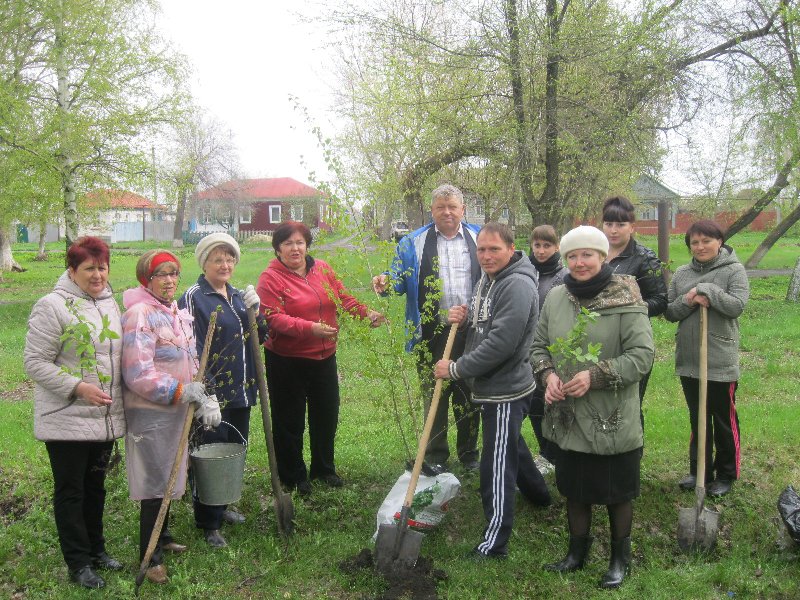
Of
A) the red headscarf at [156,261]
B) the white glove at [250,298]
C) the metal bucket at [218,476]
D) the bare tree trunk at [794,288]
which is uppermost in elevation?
the red headscarf at [156,261]

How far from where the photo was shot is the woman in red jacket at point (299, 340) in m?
4.65

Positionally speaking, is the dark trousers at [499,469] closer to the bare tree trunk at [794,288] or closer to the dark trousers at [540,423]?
the dark trousers at [540,423]

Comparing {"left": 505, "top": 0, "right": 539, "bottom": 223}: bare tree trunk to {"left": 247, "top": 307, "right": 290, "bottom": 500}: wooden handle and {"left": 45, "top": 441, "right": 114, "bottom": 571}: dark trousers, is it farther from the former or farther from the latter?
{"left": 45, "top": 441, "right": 114, "bottom": 571}: dark trousers

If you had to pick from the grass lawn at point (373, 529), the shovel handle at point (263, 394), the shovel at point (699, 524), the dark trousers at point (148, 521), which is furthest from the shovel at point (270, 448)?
the shovel at point (699, 524)

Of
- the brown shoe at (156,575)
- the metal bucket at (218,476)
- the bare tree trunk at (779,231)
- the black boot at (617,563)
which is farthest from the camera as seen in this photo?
the bare tree trunk at (779,231)

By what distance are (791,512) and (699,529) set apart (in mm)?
546

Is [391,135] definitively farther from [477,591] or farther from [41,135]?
[477,591]

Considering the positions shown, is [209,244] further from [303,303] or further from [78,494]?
[78,494]

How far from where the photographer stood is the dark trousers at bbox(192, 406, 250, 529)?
4.29m

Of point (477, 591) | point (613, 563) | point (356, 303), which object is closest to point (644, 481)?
point (613, 563)

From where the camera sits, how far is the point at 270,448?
4.35 m

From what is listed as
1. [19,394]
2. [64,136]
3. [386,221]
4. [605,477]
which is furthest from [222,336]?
[64,136]

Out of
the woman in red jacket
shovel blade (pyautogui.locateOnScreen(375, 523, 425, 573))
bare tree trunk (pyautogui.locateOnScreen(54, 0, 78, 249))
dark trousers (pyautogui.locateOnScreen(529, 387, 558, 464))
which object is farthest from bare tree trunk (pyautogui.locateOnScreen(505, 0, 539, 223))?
bare tree trunk (pyautogui.locateOnScreen(54, 0, 78, 249))

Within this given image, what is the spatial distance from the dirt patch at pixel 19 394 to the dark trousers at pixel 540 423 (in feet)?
21.1
